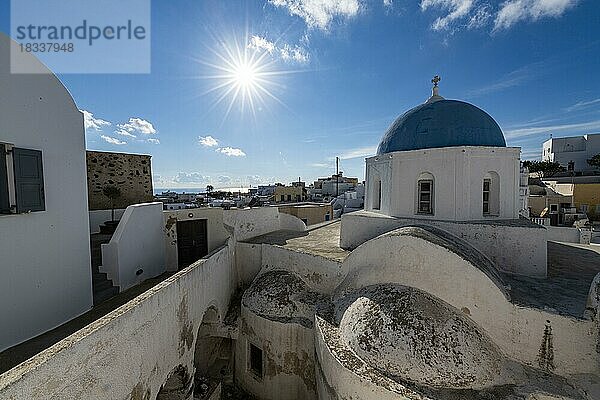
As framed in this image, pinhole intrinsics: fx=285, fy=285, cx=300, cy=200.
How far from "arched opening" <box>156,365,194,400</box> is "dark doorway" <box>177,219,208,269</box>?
4161 mm

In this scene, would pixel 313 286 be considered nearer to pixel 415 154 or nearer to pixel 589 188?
pixel 415 154

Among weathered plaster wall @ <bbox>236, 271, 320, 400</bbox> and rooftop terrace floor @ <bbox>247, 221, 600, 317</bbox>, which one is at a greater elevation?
rooftop terrace floor @ <bbox>247, 221, 600, 317</bbox>

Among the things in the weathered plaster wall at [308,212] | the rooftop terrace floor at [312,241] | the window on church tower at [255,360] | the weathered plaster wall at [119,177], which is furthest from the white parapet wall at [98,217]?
the weathered plaster wall at [308,212]

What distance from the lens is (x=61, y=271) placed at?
556 centimetres

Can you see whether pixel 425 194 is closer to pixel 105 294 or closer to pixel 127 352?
pixel 127 352

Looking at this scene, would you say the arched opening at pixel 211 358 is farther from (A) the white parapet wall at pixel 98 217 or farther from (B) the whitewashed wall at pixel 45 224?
(A) the white parapet wall at pixel 98 217

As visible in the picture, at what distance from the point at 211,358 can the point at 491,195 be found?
39.2ft

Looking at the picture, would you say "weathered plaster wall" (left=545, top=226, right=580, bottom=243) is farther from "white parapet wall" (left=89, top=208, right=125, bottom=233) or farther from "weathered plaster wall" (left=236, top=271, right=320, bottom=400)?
"white parapet wall" (left=89, top=208, right=125, bottom=233)

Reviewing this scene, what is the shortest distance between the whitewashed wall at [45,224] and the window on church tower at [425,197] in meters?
9.64

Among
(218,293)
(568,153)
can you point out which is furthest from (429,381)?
(568,153)

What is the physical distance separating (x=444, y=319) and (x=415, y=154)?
539 cm

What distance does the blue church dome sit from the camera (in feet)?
30.4

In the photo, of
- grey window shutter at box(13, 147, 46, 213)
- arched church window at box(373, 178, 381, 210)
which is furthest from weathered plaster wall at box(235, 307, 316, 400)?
grey window shutter at box(13, 147, 46, 213)

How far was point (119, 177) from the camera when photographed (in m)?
12.4
